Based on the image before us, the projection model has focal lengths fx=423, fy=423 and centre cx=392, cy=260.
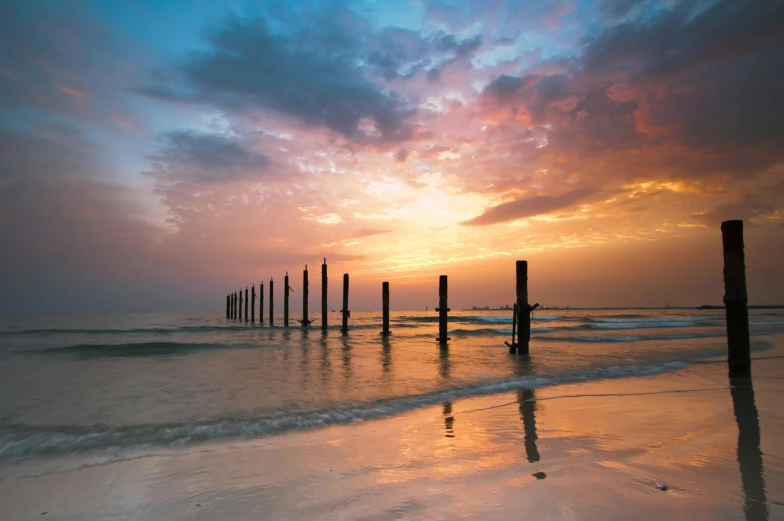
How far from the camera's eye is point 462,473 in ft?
12.1

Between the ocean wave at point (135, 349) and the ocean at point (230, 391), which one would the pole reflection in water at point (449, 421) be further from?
the ocean wave at point (135, 349)

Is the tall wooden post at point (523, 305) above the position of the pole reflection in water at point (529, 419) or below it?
above

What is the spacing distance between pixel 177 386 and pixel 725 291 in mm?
12594

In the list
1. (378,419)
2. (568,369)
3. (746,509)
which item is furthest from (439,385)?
(746,509)

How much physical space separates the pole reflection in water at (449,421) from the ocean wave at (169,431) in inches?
18.9

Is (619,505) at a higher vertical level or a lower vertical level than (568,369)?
higher

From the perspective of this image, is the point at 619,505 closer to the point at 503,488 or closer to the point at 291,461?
the point at 503,488

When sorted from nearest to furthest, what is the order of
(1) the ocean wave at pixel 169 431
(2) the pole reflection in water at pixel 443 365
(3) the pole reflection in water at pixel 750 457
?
(3) the pole reflection in water at pixel 750 457 → (1) the ocean wave at pixel 169 431 → (2) the pole reflection in water at pixel 443 365

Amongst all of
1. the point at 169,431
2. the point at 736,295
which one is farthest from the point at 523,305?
the point at 169,431

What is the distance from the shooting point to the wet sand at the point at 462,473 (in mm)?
3021

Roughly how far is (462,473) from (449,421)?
88.8 inches

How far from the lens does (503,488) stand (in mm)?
3309

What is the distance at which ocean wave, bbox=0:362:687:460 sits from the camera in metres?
5.37

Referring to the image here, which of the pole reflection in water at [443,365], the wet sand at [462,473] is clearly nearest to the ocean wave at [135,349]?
the pole reflection in water at [443,365]
